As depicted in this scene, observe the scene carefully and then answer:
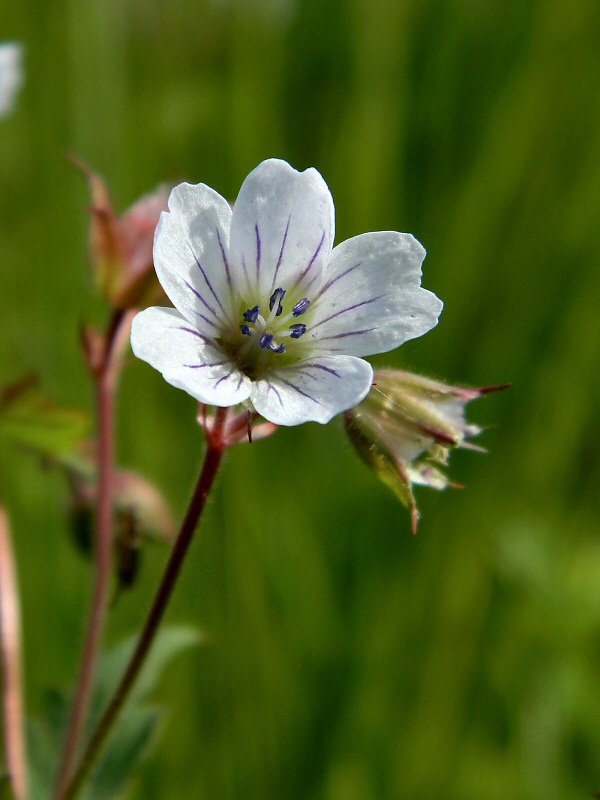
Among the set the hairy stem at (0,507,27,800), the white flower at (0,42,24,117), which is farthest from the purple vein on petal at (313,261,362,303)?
the white flower at (0,42,24,117)

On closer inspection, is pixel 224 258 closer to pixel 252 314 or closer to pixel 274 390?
pixel 252 314

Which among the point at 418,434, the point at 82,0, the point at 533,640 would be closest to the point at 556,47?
the point at 82,0

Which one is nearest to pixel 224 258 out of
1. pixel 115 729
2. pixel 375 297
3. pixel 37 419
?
pixel 375 297

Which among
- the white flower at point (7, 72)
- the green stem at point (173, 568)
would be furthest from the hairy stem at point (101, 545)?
the white flower at point (7, 72)

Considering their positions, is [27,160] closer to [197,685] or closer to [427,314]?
[197,685]

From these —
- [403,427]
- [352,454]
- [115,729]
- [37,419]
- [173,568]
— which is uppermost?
[403,427]

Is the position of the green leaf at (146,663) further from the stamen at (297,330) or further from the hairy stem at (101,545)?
the stamen at (297,330)
